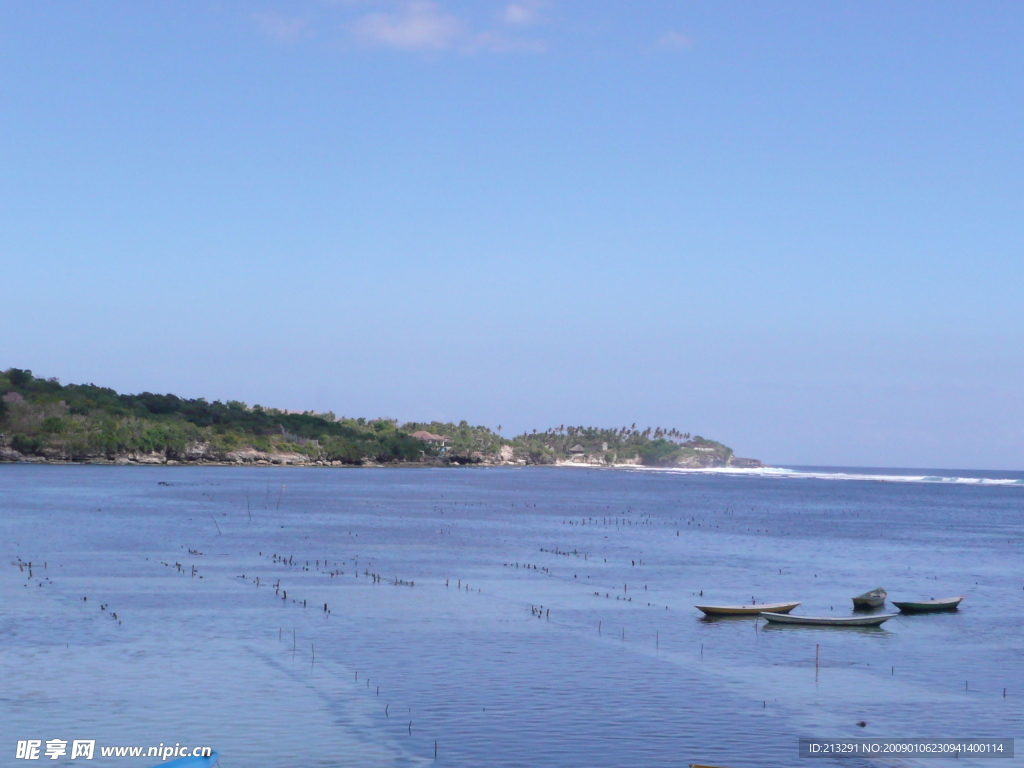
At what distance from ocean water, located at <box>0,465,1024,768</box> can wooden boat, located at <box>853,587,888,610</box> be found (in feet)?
2.38

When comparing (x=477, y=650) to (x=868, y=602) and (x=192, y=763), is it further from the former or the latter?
(x=868, y=602)

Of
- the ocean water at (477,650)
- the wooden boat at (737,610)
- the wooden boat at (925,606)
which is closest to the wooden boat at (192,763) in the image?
the ocean water at (477,650)

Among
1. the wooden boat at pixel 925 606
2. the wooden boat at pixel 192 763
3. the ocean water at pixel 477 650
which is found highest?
the wooden boat at pixel 192 763

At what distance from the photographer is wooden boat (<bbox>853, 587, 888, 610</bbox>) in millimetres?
42938

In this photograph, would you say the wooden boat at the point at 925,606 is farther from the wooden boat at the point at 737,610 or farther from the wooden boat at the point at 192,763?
the wooden boat at the point at 192,763

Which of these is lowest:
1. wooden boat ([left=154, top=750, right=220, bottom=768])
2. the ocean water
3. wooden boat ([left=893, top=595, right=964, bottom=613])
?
the ocean water

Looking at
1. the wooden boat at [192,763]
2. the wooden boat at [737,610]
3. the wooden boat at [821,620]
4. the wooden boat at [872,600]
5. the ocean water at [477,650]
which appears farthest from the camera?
the wooden boat at [872,600]

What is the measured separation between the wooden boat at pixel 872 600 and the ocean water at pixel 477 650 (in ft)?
2.38

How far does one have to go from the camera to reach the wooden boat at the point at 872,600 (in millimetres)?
42938

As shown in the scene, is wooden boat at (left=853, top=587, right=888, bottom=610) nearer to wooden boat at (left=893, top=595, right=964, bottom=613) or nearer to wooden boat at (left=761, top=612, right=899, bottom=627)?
wooden boat at (left=893, top=595, right=964, bottom=613)

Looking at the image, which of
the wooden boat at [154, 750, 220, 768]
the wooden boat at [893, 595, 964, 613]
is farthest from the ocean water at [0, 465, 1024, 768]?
the wooden boat at [154, 750, 220, 768]

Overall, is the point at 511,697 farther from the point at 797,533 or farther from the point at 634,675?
the point at 797,533

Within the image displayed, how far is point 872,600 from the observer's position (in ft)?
141

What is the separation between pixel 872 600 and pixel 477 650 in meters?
20.4
